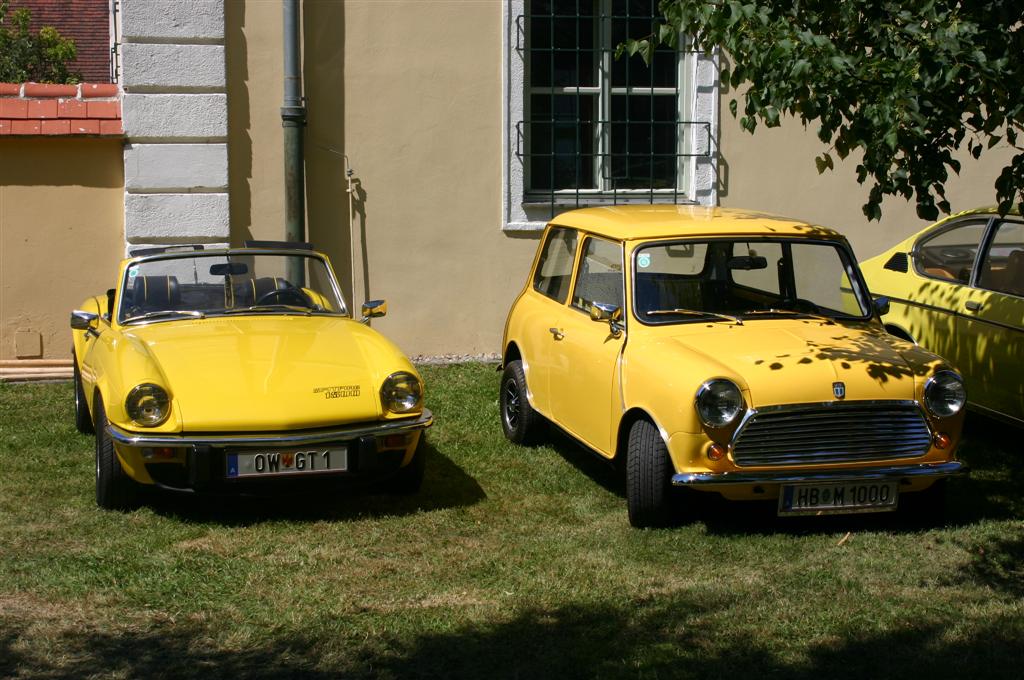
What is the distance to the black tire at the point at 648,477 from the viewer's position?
20.4ft

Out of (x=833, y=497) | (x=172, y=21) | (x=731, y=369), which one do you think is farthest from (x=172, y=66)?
(x=833, y=497)

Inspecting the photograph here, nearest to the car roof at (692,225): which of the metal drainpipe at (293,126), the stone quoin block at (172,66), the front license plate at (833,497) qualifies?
the front license plate at (833,497)

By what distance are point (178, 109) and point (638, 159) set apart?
4017 mm

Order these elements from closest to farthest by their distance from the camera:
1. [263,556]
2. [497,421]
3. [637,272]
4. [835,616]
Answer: [835,616], [263,556], [637,272], [497,421]

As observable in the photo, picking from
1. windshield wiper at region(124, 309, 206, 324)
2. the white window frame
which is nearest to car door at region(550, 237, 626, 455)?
windshield wiper at region(124, 309, 206, 324)

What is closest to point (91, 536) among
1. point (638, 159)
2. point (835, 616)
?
point (835, 616)

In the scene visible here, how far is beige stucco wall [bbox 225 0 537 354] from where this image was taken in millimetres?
10914

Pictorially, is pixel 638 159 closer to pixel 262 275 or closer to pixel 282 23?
pixel 282 23

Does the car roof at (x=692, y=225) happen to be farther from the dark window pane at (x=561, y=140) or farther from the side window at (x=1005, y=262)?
the dark window pane at (x=561, y=140)

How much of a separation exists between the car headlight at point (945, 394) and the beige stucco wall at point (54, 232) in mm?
7035

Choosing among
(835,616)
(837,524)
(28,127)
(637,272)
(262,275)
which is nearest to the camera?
(835,616)

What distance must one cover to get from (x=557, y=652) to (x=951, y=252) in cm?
498

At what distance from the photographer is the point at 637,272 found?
697 centimetres

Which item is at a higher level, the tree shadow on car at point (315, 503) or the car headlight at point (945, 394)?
the car headlight at point (945, 394)
